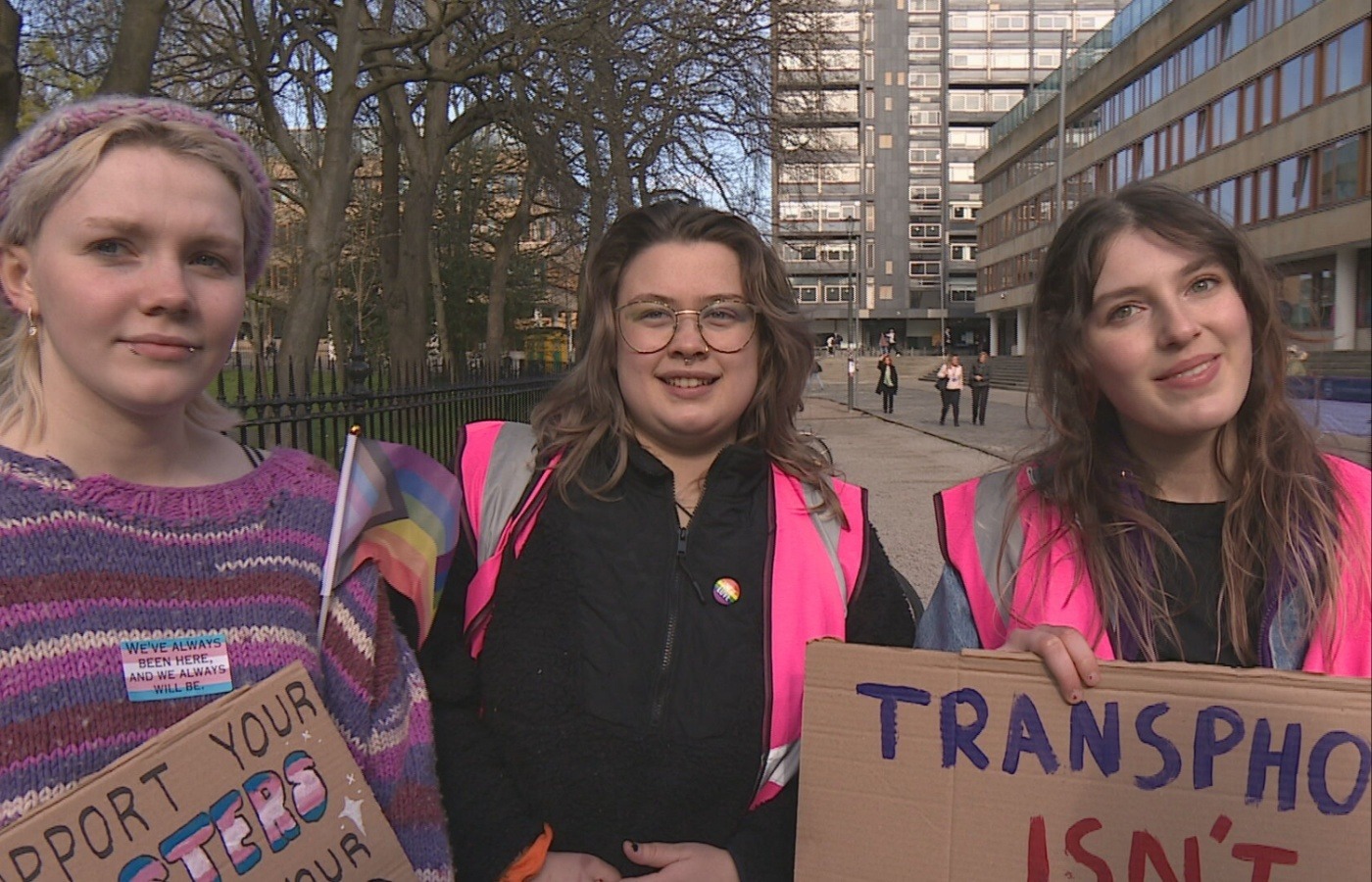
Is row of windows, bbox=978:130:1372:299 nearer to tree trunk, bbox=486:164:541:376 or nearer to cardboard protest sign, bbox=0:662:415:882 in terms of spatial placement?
tree trunk, bbox=486:164:541:376

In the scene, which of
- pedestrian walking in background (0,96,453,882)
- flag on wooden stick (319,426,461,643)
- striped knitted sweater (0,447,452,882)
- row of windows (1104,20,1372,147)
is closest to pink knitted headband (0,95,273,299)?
pedestrian walking in background (0,96,453,882)

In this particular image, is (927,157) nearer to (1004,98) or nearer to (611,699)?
(1004,98)

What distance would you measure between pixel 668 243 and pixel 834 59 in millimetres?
18132

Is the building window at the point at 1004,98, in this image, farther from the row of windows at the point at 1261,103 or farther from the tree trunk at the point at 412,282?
the tree trunk at the point at 412,282

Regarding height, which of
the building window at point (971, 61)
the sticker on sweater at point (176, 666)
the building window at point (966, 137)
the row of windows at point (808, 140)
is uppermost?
the building window at point (971, 61)

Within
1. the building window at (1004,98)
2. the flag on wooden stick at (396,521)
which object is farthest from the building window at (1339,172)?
the building window at (1004,98)

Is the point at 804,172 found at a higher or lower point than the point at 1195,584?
higher

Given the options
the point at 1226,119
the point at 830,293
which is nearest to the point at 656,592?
the point at 1226,119

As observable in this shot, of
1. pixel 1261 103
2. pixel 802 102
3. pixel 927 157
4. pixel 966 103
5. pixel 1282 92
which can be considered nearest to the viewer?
pixel 802 102

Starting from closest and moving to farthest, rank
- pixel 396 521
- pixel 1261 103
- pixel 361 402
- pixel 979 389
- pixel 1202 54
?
pixel 396 521 < pixel 361 402 < pixel 979 389 < pixel 1261 103 < pixel 1202 54

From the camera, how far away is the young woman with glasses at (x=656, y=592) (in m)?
1.82

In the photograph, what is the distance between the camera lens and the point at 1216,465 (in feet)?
6.09

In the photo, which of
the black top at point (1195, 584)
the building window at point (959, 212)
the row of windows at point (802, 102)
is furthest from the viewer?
the building window at point (959, 212)

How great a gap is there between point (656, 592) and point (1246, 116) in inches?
1470
